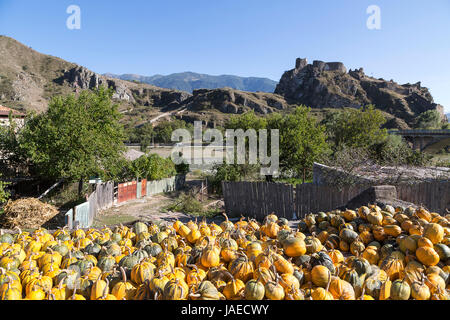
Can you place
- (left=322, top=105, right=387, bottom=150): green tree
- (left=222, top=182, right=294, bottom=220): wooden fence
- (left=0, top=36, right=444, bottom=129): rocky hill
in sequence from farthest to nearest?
(left=0, top=36, right=444, bottom=129): rocky hill → (left=322, top=105, right=387, bottom=150): green tree → (left=222, top=182, right=294, bottom=220): wooden fence

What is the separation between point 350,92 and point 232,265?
457ft

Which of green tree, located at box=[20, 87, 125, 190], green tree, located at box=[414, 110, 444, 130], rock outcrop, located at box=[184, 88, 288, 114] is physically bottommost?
green tree, located at box=[20, 87, 125, 190]

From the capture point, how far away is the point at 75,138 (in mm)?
14445

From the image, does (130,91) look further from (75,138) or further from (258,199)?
(258,199)

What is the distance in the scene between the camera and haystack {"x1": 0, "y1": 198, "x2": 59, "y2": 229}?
11.0 meters

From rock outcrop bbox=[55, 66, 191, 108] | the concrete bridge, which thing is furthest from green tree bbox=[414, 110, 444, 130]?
rock outcrop bbox=[55, 66, 191, 108]

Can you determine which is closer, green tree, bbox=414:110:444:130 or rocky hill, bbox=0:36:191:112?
green tree, bbox=414:110:444:130

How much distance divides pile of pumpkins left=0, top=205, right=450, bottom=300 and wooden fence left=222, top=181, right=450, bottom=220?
5757 mm

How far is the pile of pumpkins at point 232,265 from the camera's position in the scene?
88.1 inches

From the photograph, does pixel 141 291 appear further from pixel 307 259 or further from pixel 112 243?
pixel 307 259

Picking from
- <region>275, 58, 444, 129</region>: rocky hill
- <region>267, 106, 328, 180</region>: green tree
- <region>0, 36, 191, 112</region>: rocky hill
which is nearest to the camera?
<region>267, 106, 328, 180</region>: green tree

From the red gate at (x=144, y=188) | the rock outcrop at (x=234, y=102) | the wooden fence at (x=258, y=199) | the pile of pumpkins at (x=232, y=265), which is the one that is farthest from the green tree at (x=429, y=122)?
the pile of pumpkins at (x=232, y=265)

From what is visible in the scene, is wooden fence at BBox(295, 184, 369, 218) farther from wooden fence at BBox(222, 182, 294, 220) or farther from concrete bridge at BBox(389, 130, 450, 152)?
concrete bridge at BBox(389, 130, 450, 152)

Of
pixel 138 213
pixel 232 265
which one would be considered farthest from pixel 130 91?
pixel 232 265
